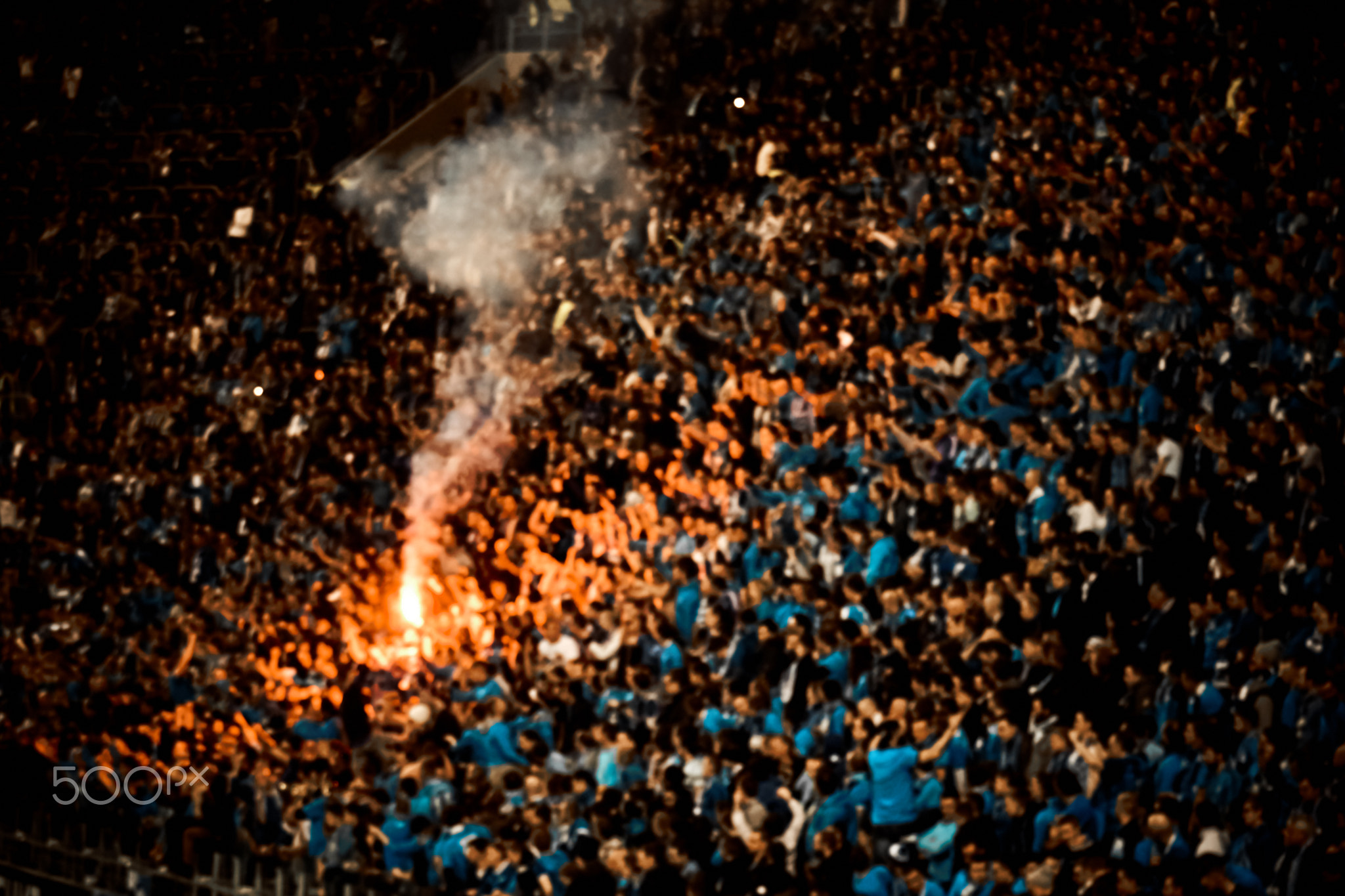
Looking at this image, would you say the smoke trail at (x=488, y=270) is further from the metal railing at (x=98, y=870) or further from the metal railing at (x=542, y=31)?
the metal railing at (x=98, y=870)

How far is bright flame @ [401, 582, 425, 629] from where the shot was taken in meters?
2.18

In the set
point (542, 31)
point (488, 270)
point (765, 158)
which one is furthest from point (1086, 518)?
point (542, 31)

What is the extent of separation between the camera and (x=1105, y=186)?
6.40ft

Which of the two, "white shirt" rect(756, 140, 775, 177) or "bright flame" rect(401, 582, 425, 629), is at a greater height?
"white shirt" rect(756, 140, 775, 177)

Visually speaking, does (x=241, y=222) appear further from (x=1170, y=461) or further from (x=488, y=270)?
(x=1170, y=461)

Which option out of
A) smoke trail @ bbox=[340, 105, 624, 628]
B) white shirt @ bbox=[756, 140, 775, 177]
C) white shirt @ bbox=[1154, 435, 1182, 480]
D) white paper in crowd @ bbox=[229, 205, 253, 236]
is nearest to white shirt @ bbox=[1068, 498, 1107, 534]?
white shirt @ bbox=[1154, 435, 1182, 480]

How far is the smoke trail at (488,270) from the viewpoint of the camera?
2.19 meters

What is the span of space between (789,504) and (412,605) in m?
0.84

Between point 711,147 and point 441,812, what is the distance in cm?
149

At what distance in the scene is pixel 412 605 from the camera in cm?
219

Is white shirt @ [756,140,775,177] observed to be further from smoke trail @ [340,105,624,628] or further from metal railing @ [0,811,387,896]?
metal railing @ [0,811,387,896]

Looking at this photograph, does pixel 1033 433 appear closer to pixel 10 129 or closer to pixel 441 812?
pixel 441 812

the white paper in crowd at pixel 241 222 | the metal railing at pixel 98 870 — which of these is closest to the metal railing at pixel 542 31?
the white paper in crowd at pixel 241 222

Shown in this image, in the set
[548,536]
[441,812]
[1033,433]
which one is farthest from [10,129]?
[1033,433]
